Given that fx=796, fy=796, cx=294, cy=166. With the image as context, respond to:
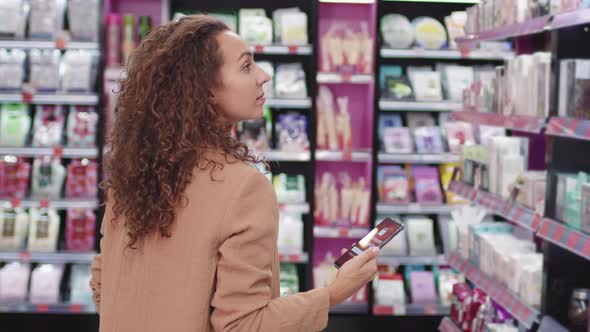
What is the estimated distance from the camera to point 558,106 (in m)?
2.77

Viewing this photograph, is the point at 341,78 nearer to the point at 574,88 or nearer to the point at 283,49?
the point at 283,49

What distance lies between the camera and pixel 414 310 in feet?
17.1

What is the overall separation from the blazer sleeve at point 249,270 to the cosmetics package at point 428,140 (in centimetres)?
379

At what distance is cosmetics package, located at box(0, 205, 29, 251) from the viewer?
5227 mm

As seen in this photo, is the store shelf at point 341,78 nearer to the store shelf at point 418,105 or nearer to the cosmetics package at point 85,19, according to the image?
the store shelf at point 418,105

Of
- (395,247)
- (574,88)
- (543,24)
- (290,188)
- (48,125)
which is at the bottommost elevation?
(395,247)

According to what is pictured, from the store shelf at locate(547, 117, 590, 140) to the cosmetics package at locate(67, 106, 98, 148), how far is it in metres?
3.28

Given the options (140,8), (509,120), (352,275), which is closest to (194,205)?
(352,275)

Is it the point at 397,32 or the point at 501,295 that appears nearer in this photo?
the point at 501,295

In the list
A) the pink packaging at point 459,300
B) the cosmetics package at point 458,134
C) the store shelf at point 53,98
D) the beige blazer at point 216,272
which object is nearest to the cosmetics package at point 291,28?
the cosmetics package at point 458,134

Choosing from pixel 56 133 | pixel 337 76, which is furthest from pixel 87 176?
pixel 337 76

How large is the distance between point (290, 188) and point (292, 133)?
367 millimetres

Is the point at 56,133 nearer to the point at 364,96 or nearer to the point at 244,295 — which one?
the point at 364,96

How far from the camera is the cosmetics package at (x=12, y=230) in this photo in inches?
206
